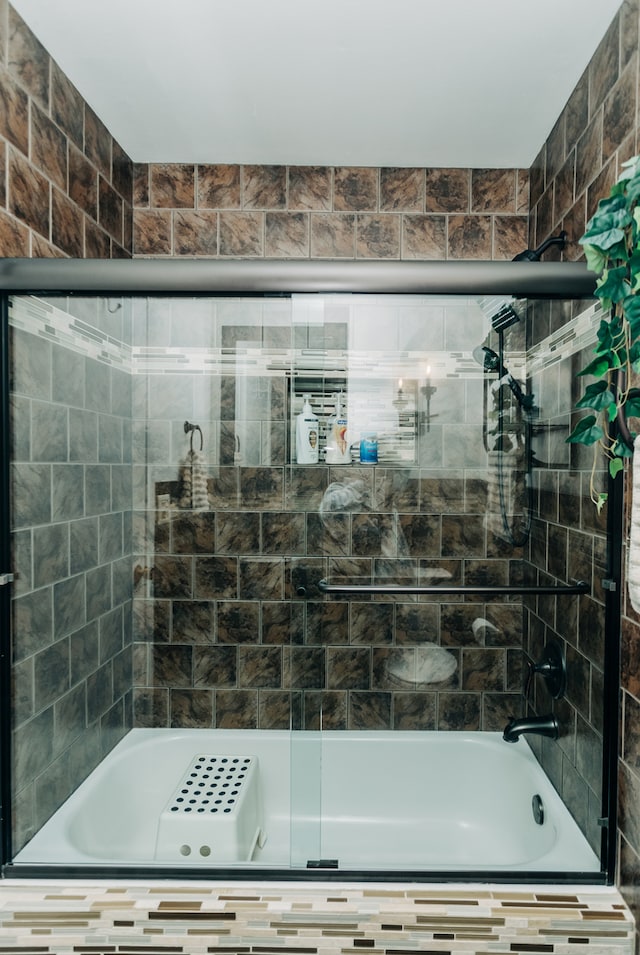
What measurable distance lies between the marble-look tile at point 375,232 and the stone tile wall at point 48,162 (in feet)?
3.24

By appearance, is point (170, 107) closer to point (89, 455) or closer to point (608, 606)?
point (89, 455)

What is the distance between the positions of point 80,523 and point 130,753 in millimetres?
799

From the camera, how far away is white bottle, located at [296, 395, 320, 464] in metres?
1.67

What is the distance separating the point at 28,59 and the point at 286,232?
1084 mm

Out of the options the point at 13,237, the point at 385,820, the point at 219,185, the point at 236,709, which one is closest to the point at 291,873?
the point at 385,820

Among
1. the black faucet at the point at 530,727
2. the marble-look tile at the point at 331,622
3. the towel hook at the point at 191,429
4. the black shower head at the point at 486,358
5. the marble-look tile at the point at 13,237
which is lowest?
the black faucet at the point at 530,727

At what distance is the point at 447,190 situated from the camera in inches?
101

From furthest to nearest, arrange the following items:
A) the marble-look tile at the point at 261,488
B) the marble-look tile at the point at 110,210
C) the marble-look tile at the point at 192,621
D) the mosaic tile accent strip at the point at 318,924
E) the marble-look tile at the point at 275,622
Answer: the marble-look tile at the point at 110,210
the marble-look tile at the point at 192,621
the marble-look tile at the point at 275,622
the marble-look tile at the point at 261,488
the mosaic tile accent strip at the point at 318,924

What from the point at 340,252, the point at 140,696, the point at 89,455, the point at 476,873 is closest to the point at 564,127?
A: the point at 340,252

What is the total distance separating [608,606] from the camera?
158 centimetres

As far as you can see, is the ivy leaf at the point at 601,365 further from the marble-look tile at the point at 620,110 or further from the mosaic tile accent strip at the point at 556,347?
the marble-look tile at the point at 620,110

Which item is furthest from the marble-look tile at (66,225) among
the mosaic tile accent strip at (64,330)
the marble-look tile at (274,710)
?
the marble-look tile at (274,710)

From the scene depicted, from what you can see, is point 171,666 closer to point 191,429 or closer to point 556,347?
point 191,429

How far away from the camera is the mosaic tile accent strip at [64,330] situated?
166 cm
